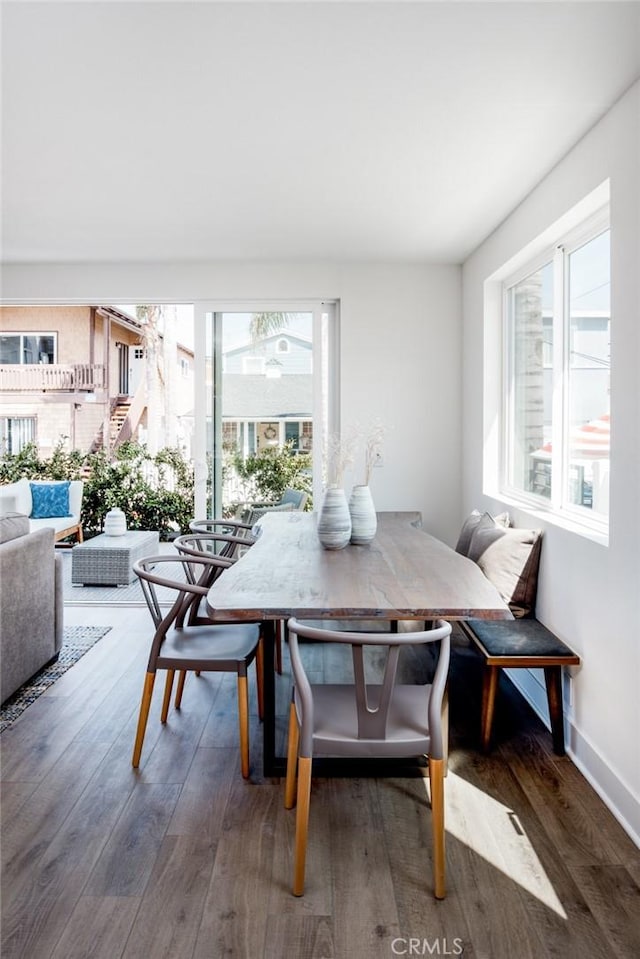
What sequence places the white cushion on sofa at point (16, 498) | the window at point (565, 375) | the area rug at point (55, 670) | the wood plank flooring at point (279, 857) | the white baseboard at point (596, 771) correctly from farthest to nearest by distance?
the white cushion on sofa at point (16, 498), the area rug at point (55, 670), the window at point (565, 375), the white baseboard at point (596, 771), the wood plank flooring at point (279, 857)

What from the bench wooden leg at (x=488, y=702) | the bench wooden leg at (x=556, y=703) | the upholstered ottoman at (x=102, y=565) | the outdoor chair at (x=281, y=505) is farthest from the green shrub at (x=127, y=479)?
the bench wooden leg at (x=556, y=703)

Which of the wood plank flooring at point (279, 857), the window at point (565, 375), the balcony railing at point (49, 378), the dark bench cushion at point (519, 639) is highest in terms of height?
the balcony railing at point (49, 378)

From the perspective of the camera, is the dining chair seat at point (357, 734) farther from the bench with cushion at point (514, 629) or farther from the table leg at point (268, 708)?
the bench with cushion at point (514, 629)

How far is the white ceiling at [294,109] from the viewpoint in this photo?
1864 mm

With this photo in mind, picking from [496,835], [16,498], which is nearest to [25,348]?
[16,498]

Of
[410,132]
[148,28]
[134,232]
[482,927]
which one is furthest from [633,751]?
[134,232]

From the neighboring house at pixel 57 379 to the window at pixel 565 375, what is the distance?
227 inches

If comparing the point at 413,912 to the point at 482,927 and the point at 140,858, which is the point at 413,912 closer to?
the point at 482,927

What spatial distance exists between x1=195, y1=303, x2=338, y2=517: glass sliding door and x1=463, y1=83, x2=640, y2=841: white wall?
→ 7.28ft

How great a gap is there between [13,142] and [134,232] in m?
1.23

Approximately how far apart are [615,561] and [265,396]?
3.09m

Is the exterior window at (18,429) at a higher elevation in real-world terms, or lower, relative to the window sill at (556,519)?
higher

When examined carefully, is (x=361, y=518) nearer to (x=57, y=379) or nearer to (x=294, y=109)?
(x=294, y=109)

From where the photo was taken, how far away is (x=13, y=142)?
2.68 meters
